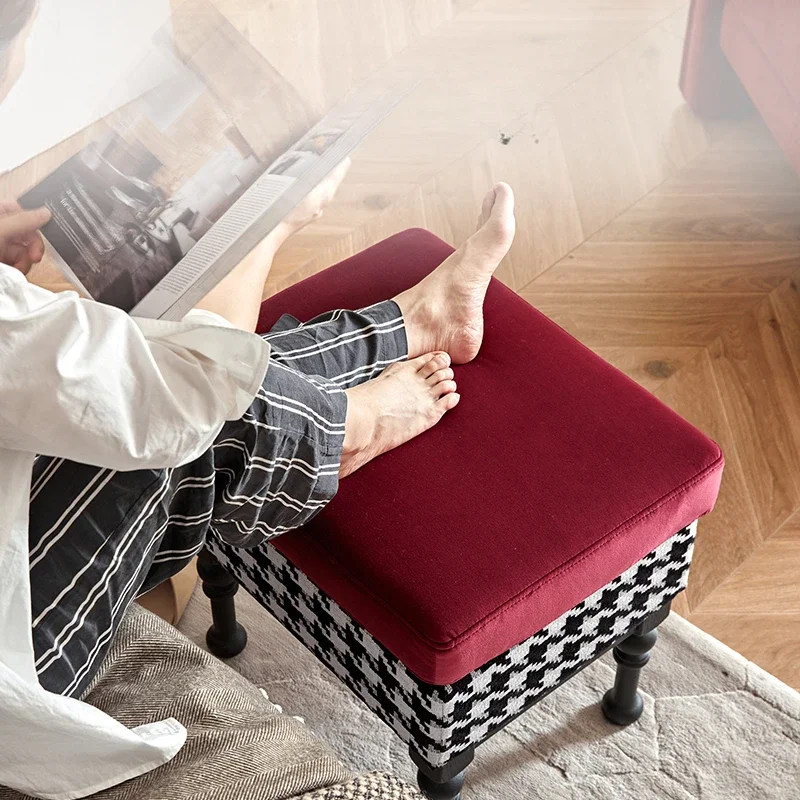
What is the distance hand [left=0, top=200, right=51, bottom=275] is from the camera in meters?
1.06

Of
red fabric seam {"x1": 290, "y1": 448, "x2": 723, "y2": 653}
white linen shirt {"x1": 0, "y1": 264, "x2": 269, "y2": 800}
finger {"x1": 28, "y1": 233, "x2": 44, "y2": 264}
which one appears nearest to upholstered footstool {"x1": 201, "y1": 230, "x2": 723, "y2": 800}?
red fabric seam {"x1": 290, "y1": 448, "x2": 723, "y2": 653}

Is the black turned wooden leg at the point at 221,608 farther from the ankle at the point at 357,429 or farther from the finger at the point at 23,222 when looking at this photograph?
the finger at the point at 23,222

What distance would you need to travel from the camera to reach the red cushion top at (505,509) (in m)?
1.00

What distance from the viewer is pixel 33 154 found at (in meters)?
1.15

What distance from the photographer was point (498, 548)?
1017 mm

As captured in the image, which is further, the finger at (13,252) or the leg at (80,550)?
the finger at (13,252)

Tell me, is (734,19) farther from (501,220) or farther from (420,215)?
(501,220)

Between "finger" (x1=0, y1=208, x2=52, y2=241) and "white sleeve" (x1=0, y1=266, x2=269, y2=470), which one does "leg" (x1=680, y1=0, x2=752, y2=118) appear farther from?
"white sleeve" (x1=0, y1=266, x2=269, y2=470)

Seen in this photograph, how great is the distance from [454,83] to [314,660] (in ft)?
4.68

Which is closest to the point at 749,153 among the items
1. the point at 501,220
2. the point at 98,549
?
the point at 501,220

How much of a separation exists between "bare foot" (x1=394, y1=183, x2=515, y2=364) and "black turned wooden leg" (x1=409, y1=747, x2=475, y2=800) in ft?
1.31

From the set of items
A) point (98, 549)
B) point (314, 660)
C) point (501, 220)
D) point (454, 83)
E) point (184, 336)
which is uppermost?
point (184, 336)

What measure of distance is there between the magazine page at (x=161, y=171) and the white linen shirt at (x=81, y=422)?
0.17 meters

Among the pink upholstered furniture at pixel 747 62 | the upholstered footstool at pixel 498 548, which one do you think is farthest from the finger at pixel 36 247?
the pink upholstered furniture at pixel 747 62
